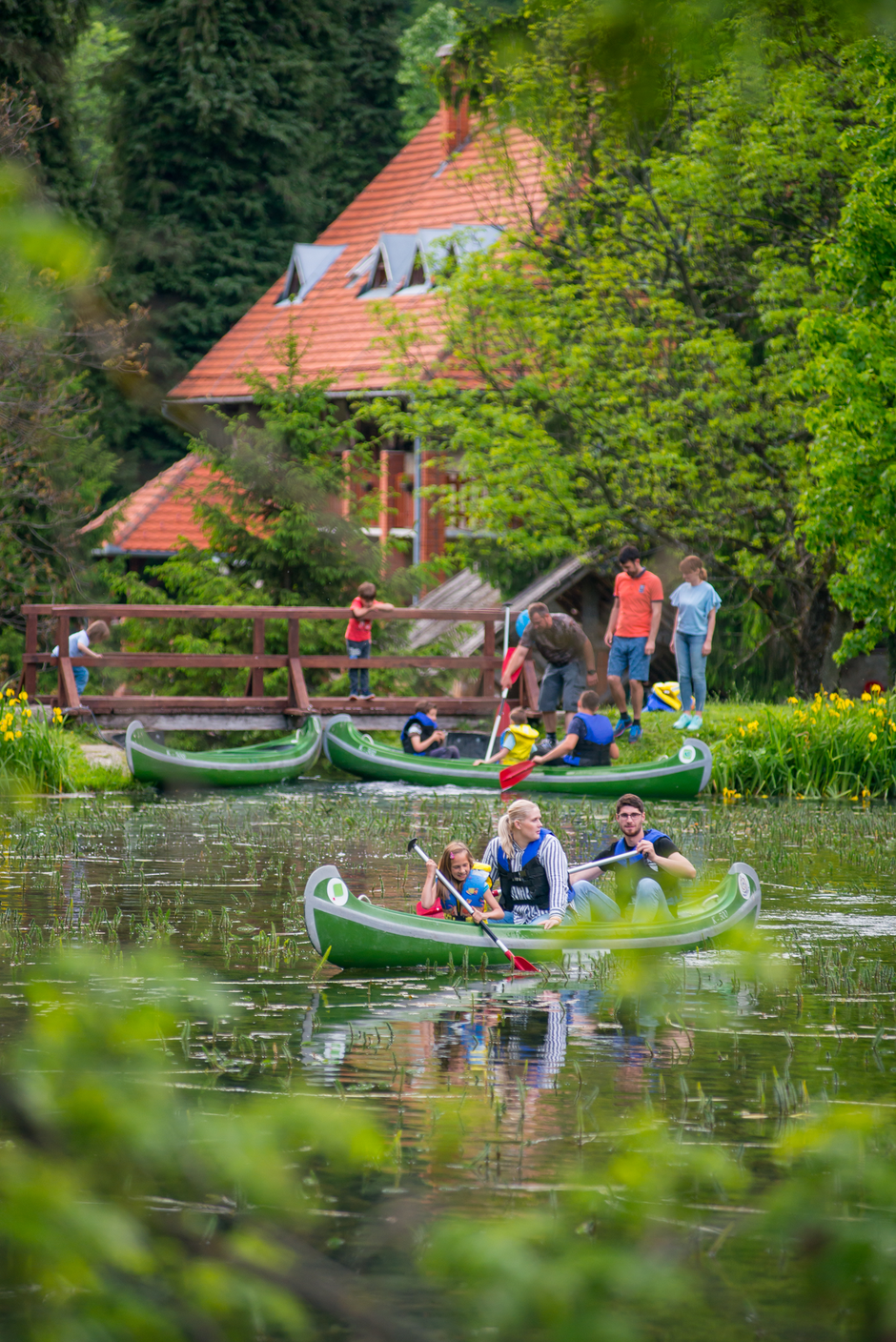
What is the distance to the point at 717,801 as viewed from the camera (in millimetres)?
19328

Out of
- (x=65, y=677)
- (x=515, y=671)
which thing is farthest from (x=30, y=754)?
(x=515, y=671)

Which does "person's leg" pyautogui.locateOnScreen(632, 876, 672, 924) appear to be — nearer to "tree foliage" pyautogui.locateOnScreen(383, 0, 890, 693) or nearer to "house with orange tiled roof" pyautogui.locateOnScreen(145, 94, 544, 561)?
"tree foliage" pyautogui.locateOnScreen(383, 0, 890, 693)

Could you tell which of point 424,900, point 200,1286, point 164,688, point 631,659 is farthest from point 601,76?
point 164,688

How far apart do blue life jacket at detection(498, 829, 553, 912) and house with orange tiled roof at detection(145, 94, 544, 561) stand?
2094 cm

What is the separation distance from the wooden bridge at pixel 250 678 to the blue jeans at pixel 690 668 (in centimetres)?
189

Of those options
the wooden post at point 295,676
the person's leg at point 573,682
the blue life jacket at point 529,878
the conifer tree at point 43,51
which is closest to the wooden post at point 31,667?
the wooden post at point 295,676

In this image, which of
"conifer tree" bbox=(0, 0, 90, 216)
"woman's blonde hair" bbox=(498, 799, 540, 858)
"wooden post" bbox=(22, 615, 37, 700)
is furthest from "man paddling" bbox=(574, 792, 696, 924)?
"conifer tree" bbox=(0, 0, 90, 216)

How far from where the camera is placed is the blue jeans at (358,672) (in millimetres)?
23812

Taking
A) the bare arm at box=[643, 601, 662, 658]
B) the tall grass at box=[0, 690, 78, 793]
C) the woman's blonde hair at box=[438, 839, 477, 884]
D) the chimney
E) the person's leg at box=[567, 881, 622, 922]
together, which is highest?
the chimney

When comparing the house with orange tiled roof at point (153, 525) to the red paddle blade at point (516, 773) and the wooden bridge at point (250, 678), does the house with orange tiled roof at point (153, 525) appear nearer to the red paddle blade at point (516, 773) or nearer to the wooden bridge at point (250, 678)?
the wooden bridge at point (250, 678)

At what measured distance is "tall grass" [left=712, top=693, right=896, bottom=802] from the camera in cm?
1989

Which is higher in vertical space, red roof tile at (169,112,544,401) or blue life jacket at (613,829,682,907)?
red roof tile at (169,112,544,401)

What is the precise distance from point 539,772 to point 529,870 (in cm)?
877

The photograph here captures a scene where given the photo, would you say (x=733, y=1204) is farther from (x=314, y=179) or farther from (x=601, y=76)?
(x=314, y=179)
